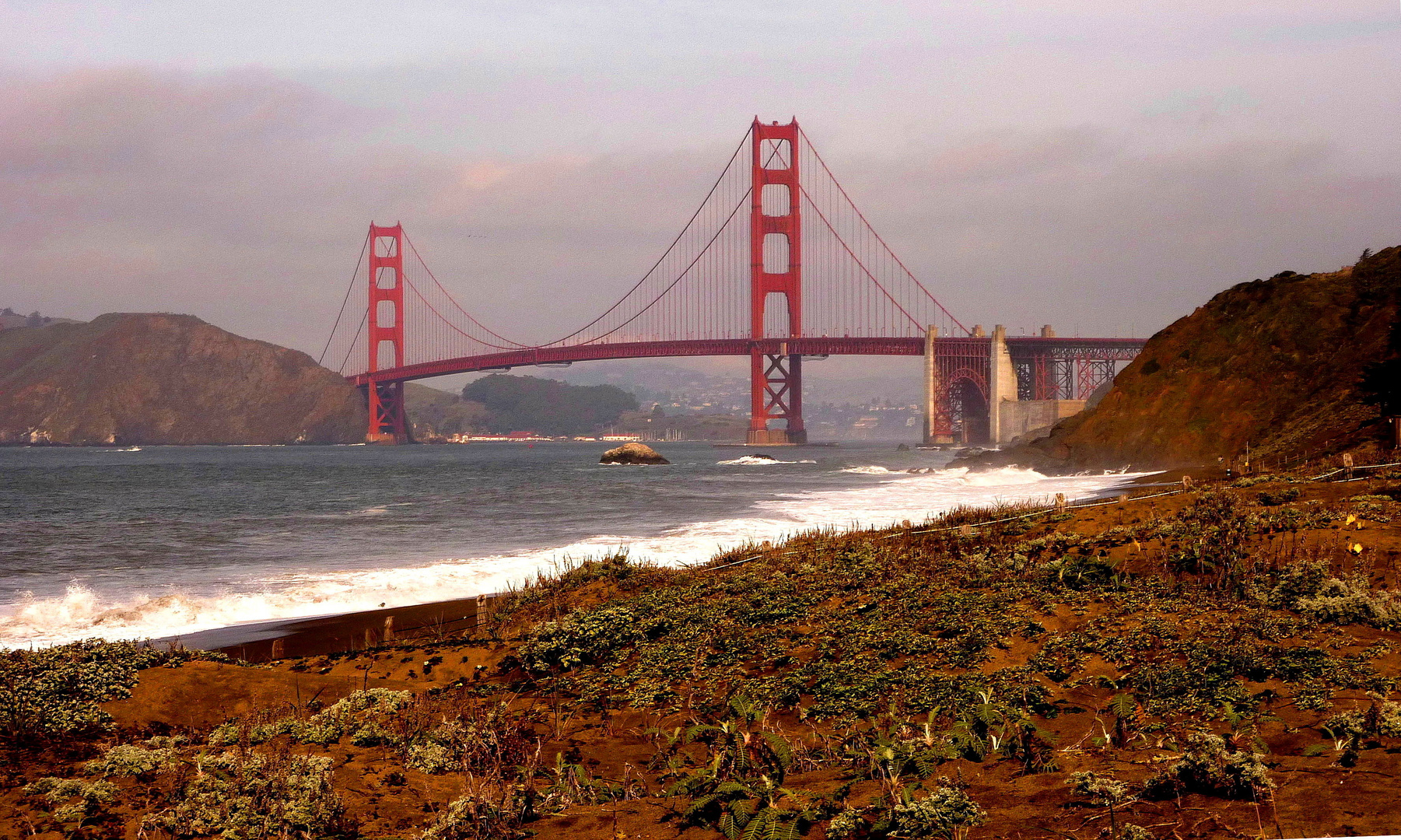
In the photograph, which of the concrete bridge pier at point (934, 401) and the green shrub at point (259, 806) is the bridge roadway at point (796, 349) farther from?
the green shrub at point (259, 806)

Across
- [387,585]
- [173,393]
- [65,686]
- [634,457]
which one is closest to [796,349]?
[634,457]

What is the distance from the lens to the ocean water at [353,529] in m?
18.7

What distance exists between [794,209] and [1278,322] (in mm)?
79020

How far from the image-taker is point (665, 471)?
240 feet

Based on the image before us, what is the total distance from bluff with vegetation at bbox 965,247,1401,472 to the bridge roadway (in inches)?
2162

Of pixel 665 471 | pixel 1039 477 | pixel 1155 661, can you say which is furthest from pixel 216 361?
pixel 1155 661

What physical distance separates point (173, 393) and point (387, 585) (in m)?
164

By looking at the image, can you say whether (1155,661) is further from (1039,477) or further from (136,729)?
(1039,477)

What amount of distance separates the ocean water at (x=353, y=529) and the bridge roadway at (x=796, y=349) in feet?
112

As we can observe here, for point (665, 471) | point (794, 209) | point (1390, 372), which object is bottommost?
point (665, 471)

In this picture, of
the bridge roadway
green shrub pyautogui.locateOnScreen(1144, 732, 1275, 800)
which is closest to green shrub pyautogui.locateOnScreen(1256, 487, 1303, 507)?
green shrub pyautogui.locateOnScreen(1144, 732, 1275, 800)

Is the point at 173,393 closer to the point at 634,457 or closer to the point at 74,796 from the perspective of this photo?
the point at 634,457

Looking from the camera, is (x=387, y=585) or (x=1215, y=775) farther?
(x=387, y=585)

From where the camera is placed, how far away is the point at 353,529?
Answer: 32.3 metres
